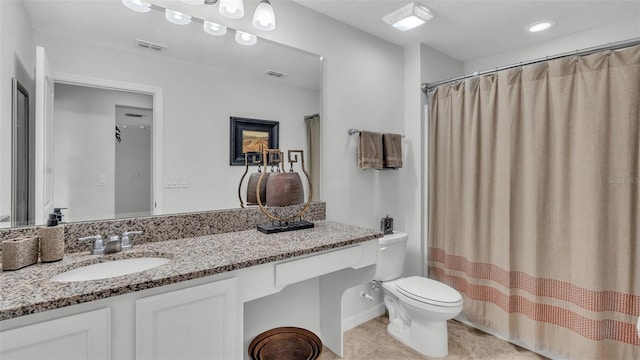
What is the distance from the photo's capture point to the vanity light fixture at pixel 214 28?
168 cm

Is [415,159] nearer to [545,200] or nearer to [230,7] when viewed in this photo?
[545,200]

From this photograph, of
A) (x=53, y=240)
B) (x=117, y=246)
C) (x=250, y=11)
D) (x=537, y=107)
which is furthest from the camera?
(x=537, y=107)

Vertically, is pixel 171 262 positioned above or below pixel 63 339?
above

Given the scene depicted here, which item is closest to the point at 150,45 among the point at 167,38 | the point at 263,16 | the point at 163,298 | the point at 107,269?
the point at 167,38

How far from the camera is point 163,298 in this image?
102cm

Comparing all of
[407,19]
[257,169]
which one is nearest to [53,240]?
[257,169]

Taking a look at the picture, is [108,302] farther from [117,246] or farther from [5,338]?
[117,246]

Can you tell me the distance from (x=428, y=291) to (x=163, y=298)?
1.66m

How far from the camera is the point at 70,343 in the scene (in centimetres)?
89

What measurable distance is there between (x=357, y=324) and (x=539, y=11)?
2.57m

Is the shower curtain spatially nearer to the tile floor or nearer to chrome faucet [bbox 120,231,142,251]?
the tile floor

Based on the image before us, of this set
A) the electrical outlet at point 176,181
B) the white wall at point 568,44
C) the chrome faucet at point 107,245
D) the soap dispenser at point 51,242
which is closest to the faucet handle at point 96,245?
the chrome faucet at point 107,245

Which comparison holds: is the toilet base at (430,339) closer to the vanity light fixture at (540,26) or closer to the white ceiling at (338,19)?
the white ceiling at (338,19)

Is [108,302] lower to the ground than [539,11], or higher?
lower
